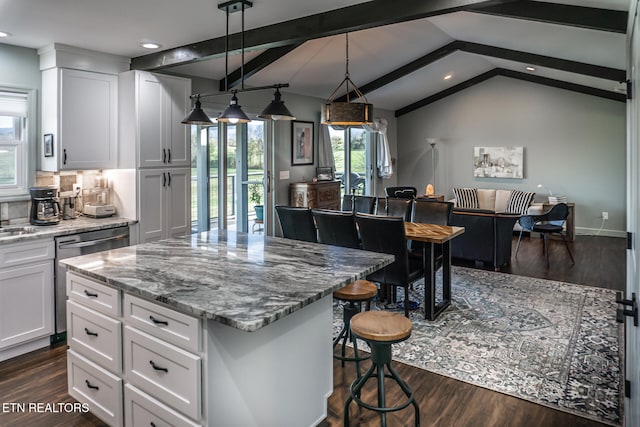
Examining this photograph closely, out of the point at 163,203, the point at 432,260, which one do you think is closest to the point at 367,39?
the point at 432,260

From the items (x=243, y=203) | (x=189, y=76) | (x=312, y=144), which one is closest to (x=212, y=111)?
(x=189, y=76)

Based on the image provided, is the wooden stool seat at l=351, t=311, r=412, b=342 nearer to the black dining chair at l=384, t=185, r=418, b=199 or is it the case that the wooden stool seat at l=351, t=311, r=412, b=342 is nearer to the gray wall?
the black dining chair at l=384, t=185, r=418, b=199

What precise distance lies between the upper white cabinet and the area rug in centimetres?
235

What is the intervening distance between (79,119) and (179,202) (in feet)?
3.92

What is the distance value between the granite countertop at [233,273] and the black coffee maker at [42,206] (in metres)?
1.42

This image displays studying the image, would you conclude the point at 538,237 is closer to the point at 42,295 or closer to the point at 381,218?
the point at 381,218

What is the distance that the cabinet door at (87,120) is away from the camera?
383cm

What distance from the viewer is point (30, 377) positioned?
10.0ft

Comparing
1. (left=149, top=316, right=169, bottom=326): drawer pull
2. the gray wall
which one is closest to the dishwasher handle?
(left=149, top=316, right=169, bottom=326): drawer pull

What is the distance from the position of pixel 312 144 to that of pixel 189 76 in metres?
2.62

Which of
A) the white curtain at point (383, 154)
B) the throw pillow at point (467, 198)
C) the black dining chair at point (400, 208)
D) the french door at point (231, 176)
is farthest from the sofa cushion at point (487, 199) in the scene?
the french door at point (231, 176)

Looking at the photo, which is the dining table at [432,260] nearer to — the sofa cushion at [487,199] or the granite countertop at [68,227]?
the granite countertop at [68,227]

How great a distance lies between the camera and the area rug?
113 inches

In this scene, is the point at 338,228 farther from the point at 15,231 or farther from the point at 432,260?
the point at 15,231
